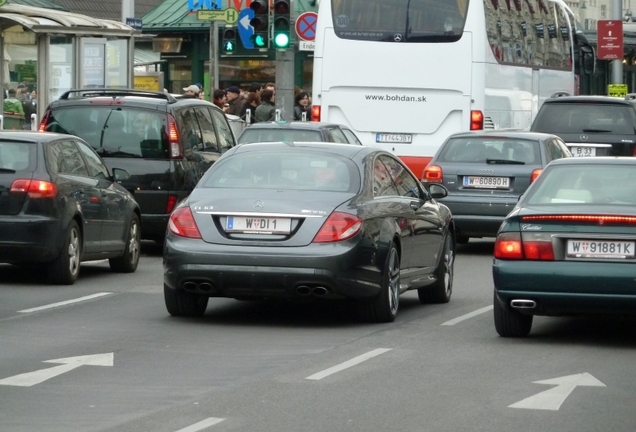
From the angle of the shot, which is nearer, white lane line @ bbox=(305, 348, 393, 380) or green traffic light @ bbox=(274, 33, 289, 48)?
white lane line @ bbox=(305, 348, 393, 380)

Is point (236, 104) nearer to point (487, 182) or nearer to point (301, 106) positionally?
point (301, 106)

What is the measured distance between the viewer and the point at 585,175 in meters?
12.0

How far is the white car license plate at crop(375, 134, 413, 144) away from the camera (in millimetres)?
26469

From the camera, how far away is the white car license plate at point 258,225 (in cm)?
1220

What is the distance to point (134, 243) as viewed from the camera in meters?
17.8

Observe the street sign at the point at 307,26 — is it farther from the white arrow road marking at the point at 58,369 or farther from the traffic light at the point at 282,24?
the white arrow road marking at the point at 58,369

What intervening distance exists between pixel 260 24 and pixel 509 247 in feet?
53.6

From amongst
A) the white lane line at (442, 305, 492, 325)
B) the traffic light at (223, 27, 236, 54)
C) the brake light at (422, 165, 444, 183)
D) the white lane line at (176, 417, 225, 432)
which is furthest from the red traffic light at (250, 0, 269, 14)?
the white lane line at (176, 417, 225, 432)

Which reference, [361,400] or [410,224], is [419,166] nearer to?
[410,224]

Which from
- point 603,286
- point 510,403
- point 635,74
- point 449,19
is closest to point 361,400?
point 510,403

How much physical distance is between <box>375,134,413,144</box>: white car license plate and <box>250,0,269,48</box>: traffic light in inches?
99.2

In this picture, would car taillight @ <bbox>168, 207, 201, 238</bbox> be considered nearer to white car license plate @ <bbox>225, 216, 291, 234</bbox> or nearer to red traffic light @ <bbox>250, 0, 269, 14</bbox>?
white car license plate @ <bbox>225, 216, 291, 234</bbox>

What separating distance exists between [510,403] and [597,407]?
0.48 m

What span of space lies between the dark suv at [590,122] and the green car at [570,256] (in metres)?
15.2
